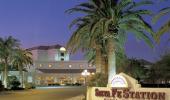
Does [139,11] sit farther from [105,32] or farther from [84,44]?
[84,44]

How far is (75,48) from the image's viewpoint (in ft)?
119

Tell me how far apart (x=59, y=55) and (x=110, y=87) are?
143048mm

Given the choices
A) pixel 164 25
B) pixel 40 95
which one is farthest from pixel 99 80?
pixel 40 95

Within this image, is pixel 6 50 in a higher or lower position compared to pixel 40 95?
higher

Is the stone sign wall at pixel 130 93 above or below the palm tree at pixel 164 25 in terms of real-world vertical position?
below

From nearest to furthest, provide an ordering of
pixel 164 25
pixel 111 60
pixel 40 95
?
1. pixel 164 25
2. pixel 111 60
3. pixel 40 95

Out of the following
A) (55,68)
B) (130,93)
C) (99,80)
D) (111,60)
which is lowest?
(130,93)

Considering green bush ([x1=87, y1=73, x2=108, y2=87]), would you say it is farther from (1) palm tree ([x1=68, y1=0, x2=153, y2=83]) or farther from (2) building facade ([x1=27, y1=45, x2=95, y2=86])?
(2) building facade ([x1=27, y1=45, x2=95, y2=86])

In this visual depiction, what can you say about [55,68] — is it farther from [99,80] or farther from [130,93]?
[130,93]

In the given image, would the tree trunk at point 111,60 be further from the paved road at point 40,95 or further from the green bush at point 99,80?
the paved road at point 40,95

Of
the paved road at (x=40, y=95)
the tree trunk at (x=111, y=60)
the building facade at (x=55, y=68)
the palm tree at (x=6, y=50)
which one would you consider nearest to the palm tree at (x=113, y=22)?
the tree trunk at (x=111, y=60)

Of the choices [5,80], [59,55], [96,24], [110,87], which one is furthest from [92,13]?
[59,55]

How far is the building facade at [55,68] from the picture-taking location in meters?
135

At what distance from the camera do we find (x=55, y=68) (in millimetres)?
148375
